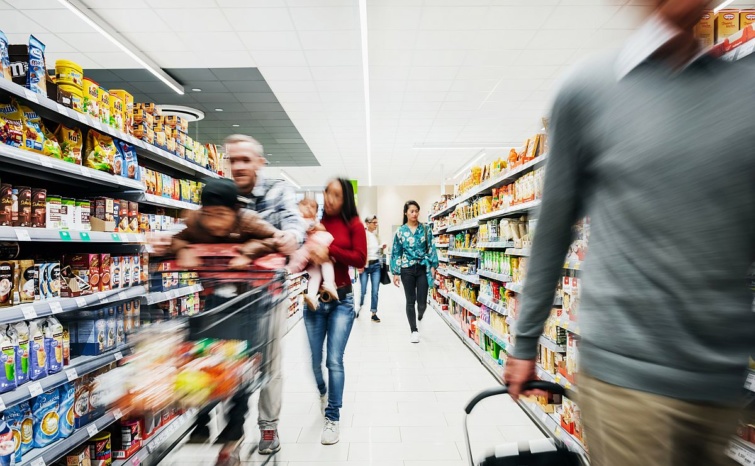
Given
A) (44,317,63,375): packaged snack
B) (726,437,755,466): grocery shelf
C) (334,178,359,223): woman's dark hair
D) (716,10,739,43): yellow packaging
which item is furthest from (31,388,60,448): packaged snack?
(716,10,739,43): yellow packaging

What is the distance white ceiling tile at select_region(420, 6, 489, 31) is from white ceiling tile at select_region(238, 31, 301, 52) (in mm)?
1771

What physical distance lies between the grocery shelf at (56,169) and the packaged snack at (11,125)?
0.21 feet

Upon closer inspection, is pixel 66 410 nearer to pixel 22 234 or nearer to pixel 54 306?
pixel 54 306

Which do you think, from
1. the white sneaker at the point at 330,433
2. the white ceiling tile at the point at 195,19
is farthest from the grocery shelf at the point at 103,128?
the white ceiling tile at the point at 195,19

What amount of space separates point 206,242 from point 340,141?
9.74m

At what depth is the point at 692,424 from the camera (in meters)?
0.70

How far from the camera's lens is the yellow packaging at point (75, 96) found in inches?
81.6

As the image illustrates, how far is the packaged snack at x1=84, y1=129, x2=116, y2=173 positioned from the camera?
224 centimetres

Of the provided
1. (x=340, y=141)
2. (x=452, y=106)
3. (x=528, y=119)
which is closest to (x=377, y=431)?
(x=452, y=106)

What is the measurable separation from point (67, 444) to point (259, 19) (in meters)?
4.80

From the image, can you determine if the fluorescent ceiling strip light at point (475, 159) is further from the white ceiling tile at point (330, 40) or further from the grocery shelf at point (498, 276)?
the grocery shelf at point (498, 276)

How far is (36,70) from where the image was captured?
73.5 inches

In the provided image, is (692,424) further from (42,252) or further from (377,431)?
(42,252)

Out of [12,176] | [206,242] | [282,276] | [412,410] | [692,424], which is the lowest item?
[412,410]
